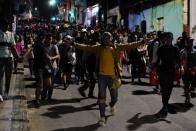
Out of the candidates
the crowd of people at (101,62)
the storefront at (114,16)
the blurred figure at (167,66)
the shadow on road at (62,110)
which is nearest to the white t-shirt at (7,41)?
the crowd of people at (101,62)

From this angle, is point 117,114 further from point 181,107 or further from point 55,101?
point 55,101

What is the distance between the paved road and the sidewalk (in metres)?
0.18

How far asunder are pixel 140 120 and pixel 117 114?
84cm

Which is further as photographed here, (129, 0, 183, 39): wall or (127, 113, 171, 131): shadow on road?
(129, 0, 183, 39): wall

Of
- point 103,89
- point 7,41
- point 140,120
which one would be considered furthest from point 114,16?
point 103,89

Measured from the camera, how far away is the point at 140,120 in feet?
37.7

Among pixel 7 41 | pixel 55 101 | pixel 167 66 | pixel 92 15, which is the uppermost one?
pixel 92 15

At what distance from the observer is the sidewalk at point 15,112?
10.4 m

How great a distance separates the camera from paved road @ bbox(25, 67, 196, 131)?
10.8 meters

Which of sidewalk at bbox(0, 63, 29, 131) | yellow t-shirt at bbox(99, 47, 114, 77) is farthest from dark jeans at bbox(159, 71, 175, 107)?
sidewalk at bbox(0, 63, 29, 131)

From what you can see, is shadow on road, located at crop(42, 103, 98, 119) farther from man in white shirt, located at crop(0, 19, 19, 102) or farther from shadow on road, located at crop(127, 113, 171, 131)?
shadow on road, located at crop(127, 113, 171, 131)

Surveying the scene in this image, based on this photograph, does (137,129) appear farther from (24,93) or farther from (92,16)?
(92,16)

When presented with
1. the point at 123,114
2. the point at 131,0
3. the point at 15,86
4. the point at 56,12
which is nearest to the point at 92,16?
the point at 131,0

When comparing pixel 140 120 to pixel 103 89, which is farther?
pixel 140 120
